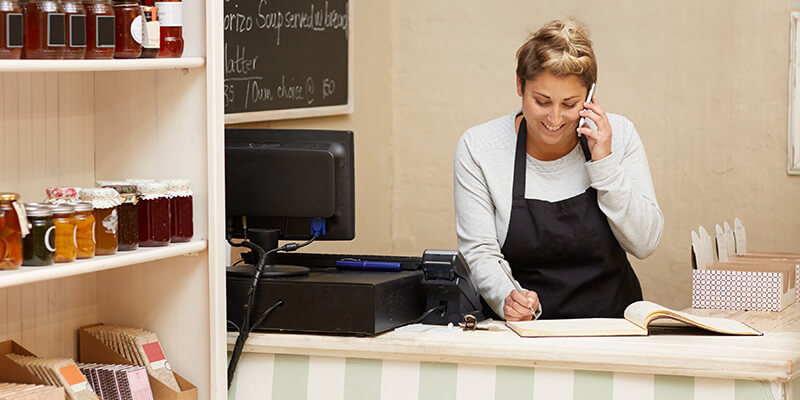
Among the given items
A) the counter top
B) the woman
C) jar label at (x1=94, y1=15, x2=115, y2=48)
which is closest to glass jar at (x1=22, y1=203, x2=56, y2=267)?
jar label at (x1=94, y1=15, x2=115, y2=48)

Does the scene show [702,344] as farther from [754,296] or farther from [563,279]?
[754,296]

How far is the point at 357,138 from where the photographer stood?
4.54 meters

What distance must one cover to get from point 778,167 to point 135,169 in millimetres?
2851

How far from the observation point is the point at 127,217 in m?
1.98

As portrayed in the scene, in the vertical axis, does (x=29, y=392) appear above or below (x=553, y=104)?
below

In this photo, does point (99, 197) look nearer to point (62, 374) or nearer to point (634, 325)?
point (62, 374)

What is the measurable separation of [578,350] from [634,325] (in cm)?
21

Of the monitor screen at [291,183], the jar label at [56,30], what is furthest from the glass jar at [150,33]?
the monitor screen at [291,183]

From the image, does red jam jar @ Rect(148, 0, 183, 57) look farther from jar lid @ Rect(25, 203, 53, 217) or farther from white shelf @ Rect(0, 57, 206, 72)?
jar lid @ Rect(25, 203, 53, 217)

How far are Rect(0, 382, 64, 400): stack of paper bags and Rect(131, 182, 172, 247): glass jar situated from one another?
0.34 metres

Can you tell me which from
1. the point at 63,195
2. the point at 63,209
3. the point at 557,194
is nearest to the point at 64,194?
the point at 63,195

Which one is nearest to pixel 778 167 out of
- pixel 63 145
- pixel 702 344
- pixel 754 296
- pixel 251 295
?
pixel 754 296

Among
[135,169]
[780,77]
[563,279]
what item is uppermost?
[780,77]

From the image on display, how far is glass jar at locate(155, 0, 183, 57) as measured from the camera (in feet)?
6.64
